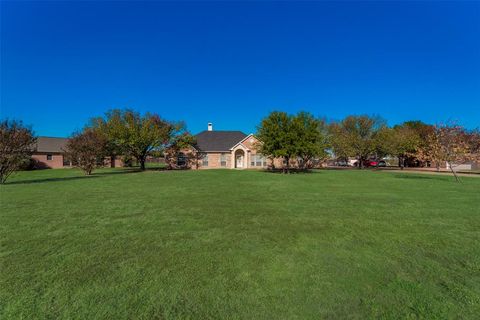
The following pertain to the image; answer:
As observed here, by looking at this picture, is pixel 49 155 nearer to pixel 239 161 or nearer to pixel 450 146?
pixel 239 161

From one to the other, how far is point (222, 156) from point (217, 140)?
11.7ft

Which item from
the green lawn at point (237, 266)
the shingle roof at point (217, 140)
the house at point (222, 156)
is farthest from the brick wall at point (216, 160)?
the green lawn at point (237, 266)

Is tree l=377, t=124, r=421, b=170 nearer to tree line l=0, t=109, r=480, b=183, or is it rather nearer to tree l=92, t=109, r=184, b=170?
tree line l=0, t=109, r=480, b=183

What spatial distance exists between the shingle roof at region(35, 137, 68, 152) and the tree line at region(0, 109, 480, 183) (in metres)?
6.98

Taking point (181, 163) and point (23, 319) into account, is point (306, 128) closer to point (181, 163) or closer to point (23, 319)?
point (181, 163)

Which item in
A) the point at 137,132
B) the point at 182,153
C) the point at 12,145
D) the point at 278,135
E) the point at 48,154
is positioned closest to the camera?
the point at 12,145

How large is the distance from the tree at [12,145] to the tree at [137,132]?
16049mm

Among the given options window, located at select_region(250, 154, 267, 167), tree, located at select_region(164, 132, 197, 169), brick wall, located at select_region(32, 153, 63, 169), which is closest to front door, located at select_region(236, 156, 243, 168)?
window, located at select_region(250, 154, 267, 167)

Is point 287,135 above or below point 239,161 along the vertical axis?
above

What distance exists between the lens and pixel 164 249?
190 inches

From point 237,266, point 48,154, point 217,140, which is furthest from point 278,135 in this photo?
point 48,154

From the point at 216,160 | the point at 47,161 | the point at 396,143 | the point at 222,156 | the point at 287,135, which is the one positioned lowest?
the point at 216,160

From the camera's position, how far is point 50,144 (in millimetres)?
44969

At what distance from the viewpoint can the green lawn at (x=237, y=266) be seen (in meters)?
3.04
